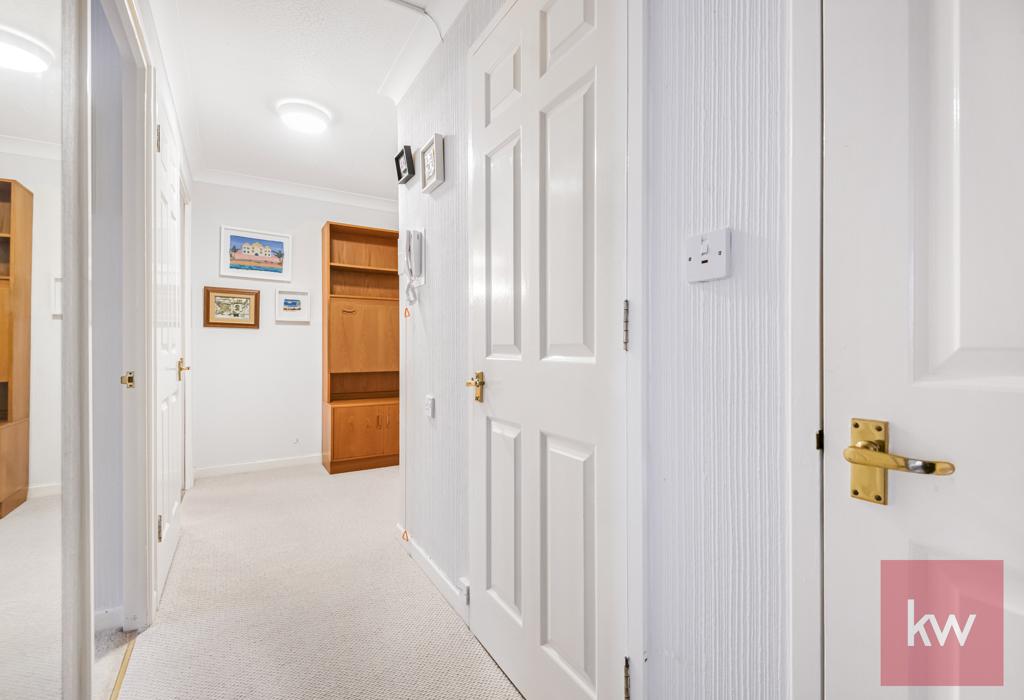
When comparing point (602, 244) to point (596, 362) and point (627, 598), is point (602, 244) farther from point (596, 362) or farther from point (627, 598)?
point (627, 598)

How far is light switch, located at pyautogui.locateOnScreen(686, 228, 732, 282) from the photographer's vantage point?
2.79ft

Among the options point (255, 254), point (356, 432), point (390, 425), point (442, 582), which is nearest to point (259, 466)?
point (356, 432)

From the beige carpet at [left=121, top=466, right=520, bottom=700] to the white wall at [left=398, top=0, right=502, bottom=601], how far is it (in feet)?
0.85

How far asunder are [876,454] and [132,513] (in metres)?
2.36

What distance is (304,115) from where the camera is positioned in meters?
2.90

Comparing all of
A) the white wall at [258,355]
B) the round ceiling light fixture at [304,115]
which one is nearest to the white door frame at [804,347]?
the round ceiling light fixture at [304,115]

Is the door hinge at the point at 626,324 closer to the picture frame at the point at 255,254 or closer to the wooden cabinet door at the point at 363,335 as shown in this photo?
the wooden cabinet door at the point at 363,335

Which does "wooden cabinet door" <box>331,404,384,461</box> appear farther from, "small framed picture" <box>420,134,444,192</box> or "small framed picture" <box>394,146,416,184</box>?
"small framed picture" <box>420,134,444,192</box>

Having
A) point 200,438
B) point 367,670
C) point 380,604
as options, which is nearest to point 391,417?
point 200,438

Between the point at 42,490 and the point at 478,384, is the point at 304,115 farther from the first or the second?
the point at 42,490

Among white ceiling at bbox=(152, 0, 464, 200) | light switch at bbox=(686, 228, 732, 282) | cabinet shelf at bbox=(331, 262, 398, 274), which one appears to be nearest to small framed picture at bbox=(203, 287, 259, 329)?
cabinet shelf at bbox=(331, 262, 398, 274)

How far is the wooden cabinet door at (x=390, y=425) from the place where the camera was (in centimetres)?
421

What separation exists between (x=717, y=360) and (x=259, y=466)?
14.2 feet

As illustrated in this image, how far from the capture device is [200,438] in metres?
3.86
